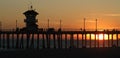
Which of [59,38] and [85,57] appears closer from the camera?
[85,57]

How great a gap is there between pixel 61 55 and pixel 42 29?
27.2 meters

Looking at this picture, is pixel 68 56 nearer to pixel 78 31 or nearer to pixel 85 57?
pixel 85 57

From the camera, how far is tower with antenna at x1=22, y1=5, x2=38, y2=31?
83250 mm

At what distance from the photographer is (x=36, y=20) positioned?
8350 cm

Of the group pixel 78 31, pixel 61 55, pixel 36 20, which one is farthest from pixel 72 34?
pixel 61 55

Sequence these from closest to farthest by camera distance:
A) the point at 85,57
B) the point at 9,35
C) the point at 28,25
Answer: the point at 85,57 < the point at 28,25 < the point at 9,35

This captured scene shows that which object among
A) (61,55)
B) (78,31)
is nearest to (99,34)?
(78,31)

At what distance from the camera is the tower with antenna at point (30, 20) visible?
83.2 m

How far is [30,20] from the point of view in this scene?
274 feet

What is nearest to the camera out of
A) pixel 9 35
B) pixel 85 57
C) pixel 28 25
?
pixel 85 57

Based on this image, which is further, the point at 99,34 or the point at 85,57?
the point at 99,34

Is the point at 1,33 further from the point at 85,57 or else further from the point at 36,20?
the point at 85,57

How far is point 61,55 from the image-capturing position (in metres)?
59.5

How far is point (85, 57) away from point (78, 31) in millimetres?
28327
